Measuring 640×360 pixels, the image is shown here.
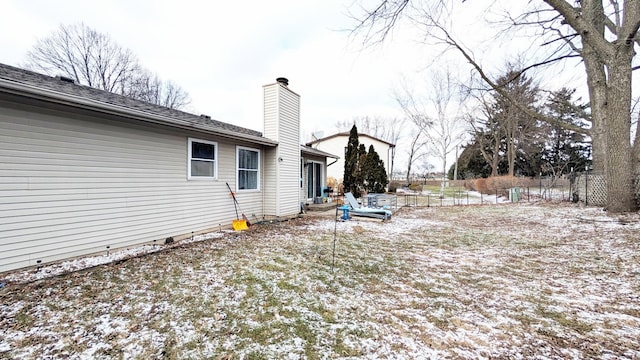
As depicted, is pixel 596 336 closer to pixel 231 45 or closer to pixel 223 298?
pixel 223 298

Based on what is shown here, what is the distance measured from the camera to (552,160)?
2798cm

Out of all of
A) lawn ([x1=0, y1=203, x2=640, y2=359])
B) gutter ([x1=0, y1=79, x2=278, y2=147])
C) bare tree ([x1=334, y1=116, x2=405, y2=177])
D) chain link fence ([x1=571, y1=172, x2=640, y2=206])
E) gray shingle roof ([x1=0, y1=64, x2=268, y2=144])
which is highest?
bare tree ([x1=334, y1=116, x2=405, y2=177])

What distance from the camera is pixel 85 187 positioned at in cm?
441

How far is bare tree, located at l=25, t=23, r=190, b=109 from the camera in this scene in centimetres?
1714

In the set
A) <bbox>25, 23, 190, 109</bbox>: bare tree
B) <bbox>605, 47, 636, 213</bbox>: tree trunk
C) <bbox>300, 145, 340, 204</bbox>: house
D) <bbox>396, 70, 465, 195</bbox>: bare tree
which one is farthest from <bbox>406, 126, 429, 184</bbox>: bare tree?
<bbox>25, 23, 190, 109</bbox>: bare tree

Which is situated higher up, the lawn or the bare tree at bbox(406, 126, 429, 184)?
the bare tree at bbox(406, 126, 429, 184)

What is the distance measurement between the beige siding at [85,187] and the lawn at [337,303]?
502mm

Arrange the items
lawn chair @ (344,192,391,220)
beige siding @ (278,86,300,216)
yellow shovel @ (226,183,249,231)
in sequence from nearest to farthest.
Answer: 1. yellow shovel @ (226,183,249,231)
2. beige siding @ (278,86,300,216)
3. lawn chair @ (344,192,391,220)

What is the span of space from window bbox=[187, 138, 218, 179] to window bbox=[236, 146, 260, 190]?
83 cm

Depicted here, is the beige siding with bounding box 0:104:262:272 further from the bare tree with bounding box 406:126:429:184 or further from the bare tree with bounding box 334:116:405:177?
the bare tree with bounding box 334:116:405:177

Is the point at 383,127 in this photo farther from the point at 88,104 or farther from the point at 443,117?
the point at 88,104

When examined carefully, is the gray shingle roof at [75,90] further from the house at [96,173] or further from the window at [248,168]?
the window at [248,168]

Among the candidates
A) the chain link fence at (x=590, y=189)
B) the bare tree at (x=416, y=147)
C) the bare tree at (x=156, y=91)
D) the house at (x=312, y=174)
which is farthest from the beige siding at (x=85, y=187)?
the bare tree at (x=416, y=147)

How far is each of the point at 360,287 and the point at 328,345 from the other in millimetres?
1307
